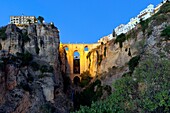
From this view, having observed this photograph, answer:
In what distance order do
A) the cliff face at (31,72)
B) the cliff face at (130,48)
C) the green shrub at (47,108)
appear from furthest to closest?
the cliff face at (130,48) → the cliff face at (31,72) → the green shrub at (47,108)

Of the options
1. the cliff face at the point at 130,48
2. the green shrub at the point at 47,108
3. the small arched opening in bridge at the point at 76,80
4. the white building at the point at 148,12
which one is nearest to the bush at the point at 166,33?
the cliff face at the point at 130,48

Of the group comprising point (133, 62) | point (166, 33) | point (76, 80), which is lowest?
point (76, 80)

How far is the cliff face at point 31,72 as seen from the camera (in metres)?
56.7

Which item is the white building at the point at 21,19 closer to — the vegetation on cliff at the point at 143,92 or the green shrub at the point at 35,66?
the green shrub at the point at 35,66

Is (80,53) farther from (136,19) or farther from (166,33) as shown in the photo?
(166,33)

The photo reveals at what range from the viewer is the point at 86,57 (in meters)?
92.0

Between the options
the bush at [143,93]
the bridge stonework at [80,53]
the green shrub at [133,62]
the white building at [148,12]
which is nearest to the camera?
the bush at [143,93]

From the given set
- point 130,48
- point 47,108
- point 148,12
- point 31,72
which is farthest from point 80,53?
point 47,108

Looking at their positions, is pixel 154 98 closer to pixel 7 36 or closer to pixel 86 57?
pixel 7 36

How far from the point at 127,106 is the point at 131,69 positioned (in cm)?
3478

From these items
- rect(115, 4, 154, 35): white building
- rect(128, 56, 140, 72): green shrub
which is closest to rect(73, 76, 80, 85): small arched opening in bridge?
rect(115, 4, 154, 35): white building

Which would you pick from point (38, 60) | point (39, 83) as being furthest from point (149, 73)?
point (38, 60)

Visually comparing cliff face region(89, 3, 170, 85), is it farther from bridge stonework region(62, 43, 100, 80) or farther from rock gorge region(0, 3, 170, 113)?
bridge stonework region(62, 43, 100, 80)

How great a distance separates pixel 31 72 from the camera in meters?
63.3
